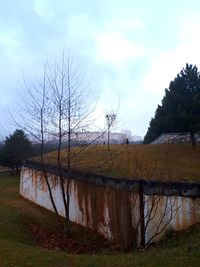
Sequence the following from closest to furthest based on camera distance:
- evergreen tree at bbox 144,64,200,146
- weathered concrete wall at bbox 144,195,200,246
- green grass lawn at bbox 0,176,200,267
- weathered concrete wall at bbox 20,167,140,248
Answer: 1. green grass lawn at bbox 0,176,200,267
2. weathered concrete wall at bbox 144,195,200,246
3. weathered concrete wall at bbox 20,167,140,248
4. evergreen tree at bbox 144,64,200,146

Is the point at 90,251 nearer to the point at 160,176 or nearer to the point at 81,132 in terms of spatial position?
the point at 160,176

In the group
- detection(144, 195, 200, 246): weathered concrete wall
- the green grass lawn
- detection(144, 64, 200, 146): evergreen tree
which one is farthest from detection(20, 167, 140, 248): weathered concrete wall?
detection(144, 64, 200, 146): evergreen tree

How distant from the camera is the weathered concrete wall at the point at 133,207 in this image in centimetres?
1008

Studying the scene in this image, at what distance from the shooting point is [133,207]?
10625 mm

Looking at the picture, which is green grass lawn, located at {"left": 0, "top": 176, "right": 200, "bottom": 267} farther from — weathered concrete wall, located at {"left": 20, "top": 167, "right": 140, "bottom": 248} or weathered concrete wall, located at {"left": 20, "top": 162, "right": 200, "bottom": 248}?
weathered concrete wall, located at {"left": 20, "top": 167, "right": 140, "bottom": 248}

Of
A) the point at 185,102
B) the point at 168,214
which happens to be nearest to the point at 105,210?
the point at 168,214

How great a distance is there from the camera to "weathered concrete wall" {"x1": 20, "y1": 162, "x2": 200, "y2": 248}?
10.1 meters

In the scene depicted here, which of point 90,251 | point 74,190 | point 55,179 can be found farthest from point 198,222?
point 55,179

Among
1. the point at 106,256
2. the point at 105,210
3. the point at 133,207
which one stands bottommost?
the point at 106,256

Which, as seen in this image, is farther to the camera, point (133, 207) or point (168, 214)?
point (133, 207)

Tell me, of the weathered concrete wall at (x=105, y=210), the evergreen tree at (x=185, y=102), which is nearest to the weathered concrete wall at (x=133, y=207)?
the weathered concrete wall at (x=105, y=210)

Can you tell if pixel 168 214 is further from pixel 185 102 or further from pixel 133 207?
pixel 185 102

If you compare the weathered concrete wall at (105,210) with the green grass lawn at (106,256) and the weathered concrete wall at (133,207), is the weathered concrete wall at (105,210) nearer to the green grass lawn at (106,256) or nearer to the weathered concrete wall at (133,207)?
the weathered concrete wall at (133,207)

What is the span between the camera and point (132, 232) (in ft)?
34.6
